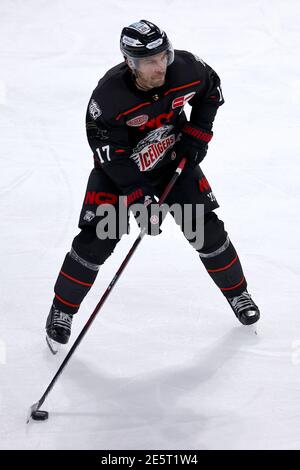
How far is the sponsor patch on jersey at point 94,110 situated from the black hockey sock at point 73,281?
0.55 meters

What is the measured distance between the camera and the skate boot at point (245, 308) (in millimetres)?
3369

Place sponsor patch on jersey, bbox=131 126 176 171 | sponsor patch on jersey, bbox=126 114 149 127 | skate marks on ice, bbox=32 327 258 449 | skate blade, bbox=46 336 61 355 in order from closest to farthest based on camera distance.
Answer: skate marks on ice, bbox=32 327 258 449, sponsor patch on jersey, bbox=126 114 149 127, sponsor patch on jersey, bbox=131 126 176 171, skate blade, bbox=46 336 61 355

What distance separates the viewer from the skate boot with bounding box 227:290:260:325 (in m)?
3.37

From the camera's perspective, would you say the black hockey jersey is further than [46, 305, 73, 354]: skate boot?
No

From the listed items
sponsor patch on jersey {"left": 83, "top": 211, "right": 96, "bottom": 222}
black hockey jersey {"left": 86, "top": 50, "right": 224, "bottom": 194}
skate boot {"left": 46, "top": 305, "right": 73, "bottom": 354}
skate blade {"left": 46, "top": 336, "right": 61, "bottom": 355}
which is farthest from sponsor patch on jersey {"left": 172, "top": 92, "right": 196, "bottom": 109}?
skate blade {"left": 46, "top": 336, "right": 61, "bottom": 355}

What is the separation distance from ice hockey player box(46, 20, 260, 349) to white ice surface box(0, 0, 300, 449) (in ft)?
0.70

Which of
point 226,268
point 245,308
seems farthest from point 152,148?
point 245,308

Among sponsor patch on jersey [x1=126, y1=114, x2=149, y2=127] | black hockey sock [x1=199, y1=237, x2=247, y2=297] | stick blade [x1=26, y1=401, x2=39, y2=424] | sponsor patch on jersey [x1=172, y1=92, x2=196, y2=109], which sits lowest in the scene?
stick blade [x1=26, y1=401, x2=39, y2=424]

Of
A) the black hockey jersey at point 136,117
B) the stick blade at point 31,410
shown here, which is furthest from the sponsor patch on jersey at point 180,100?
the stick blade at point 31,410

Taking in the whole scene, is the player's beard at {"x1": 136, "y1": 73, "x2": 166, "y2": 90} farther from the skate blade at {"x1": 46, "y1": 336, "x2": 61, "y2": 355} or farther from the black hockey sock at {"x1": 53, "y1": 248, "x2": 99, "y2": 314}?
the skate blade at {"x1": 46, "y1": 336, "x2": 61, "y2": 355}

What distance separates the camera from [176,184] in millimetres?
3234

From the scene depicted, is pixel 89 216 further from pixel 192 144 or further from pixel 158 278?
pixel 158 278

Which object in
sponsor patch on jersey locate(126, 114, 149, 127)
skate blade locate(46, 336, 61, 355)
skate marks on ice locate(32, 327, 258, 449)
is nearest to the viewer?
skate marks on ice locate(32, 327, 258, 449)
